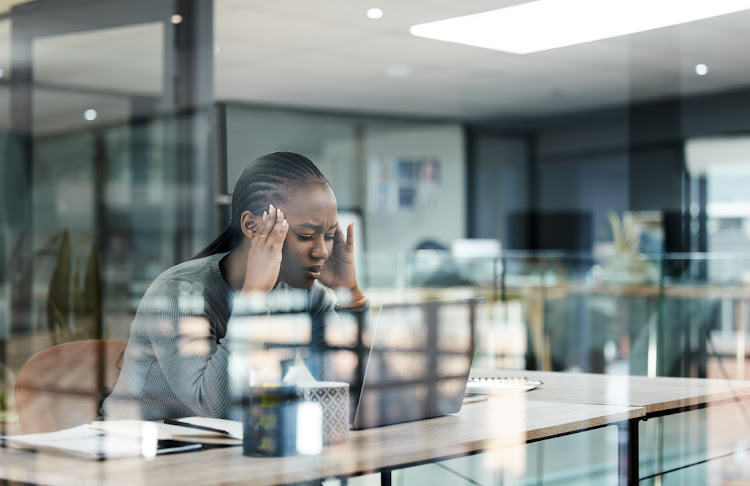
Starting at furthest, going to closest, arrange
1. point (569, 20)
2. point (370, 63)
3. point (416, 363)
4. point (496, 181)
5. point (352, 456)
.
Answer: point (496, 181) < point (370, 63) < point (569, 20) < point (416, 363) < point (352, 456)

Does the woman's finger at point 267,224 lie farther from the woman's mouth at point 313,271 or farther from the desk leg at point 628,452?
the desk leg at point 628,452

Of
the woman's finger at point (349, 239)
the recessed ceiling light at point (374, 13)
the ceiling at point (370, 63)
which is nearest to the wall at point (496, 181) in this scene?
the ceiling at point (370, 63)

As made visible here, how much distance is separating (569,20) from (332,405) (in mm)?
2050

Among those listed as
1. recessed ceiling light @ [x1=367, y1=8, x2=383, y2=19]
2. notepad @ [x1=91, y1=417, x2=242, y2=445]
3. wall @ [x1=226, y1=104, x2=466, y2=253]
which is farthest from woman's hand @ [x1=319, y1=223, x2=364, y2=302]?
wall @ [x1=226, y1=104, x2=466, y2=253]

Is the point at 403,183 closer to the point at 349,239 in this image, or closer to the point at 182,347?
the point at 349,239

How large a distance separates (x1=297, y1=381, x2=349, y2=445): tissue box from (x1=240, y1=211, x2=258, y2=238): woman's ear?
0.47 meters

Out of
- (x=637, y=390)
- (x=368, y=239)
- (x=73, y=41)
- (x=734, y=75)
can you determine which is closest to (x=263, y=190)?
Result: (x=637, y=390)

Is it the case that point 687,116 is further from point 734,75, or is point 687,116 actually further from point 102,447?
point 102,447

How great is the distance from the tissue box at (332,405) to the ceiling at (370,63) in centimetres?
165

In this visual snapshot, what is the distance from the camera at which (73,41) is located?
9.25 feet

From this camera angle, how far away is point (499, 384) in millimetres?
1607

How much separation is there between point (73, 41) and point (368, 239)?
13.8 feet

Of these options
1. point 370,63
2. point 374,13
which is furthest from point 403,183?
point 374,13

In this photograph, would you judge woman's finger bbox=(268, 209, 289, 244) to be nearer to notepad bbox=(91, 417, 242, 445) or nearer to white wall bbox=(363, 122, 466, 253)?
notepad bbox=(91, 417, 242, 445)
